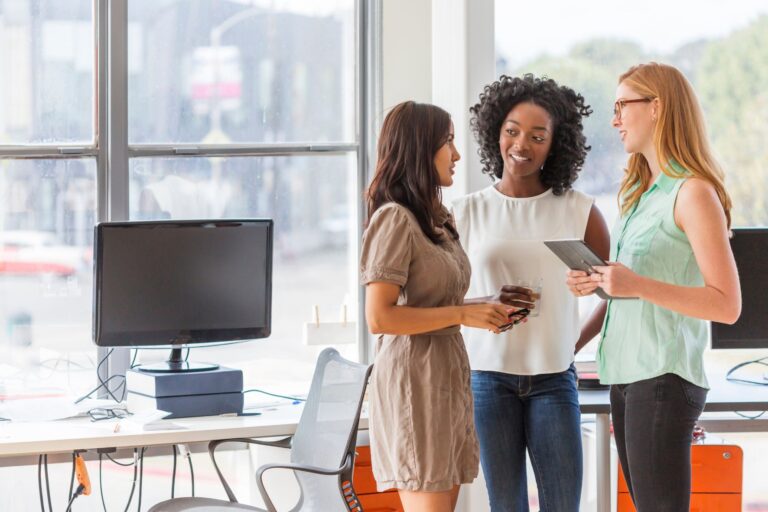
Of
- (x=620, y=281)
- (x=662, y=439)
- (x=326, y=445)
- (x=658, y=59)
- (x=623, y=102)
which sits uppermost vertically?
(x=658, y=59)

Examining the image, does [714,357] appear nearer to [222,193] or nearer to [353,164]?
[353,164]

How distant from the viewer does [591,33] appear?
3.82m

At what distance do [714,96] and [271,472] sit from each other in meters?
2.39

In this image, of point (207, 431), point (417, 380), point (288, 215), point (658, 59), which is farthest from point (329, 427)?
point (658, 59)

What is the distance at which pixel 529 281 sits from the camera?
261 cm

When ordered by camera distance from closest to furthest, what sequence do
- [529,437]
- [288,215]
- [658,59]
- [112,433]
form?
[529,437] → [112,433] → [288,215] → [658,59]

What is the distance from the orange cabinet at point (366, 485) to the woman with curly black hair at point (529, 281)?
735 millimetres

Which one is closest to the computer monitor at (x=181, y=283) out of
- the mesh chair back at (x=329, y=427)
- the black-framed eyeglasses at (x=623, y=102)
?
the mesh chair back at (x=329, y=427)

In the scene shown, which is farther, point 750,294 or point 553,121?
point 750,294

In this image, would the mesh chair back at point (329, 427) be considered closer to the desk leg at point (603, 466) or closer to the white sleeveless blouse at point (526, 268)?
the white sleeveless blouse at point (526, 268)

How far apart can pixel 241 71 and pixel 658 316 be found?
2.05m

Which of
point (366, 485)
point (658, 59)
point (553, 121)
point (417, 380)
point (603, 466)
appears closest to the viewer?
point (417, 380)

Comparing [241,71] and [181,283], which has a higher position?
[241,71]

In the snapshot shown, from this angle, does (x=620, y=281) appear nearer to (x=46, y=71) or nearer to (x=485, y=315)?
(x=485, y=315)
